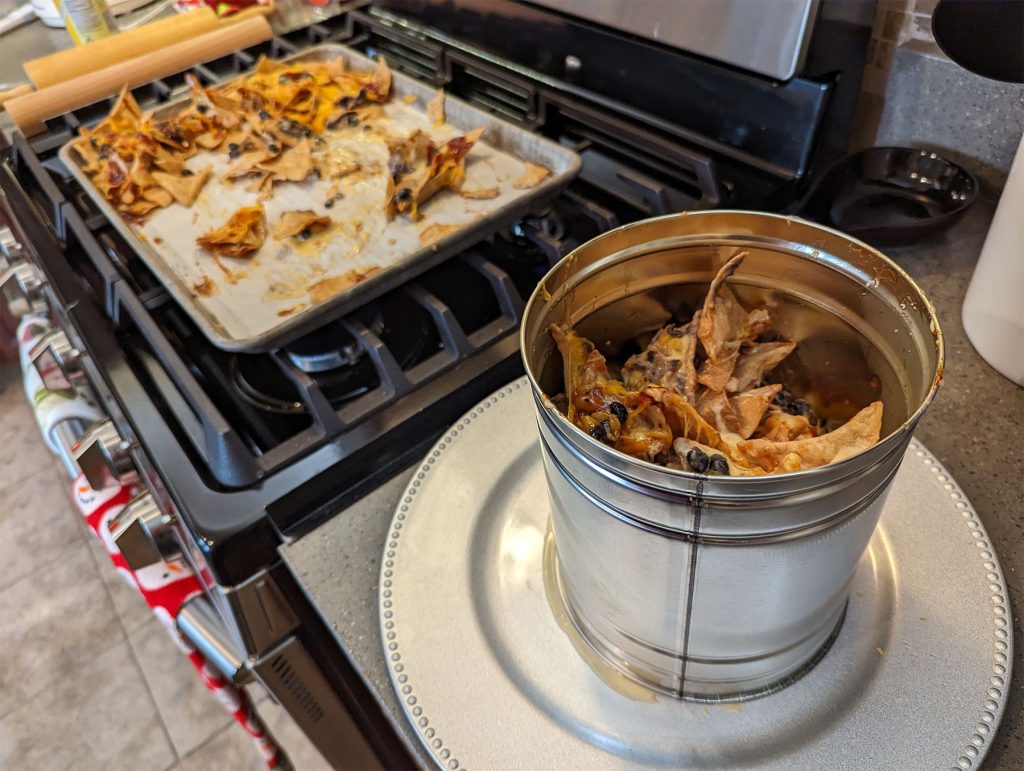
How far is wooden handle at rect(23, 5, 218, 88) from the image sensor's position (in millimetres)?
926

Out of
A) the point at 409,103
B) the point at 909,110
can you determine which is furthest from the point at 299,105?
the point at 909,110

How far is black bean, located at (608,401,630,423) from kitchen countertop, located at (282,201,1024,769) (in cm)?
19

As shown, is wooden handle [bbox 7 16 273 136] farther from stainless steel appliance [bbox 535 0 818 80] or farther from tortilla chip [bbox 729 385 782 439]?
tortilla chip [bbox 729 385 782 439]

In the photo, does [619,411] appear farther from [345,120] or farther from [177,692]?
[177,692]

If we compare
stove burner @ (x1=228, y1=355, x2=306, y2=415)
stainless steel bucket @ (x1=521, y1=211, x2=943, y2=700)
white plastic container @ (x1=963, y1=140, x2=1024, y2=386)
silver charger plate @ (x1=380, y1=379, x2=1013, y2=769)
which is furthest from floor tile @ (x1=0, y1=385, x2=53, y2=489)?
white plastic container @ (x1=963, y1=140, x2=1024, y2=386)

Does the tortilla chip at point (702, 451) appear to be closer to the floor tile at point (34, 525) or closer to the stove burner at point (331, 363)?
the stove burner at point (331, 363)

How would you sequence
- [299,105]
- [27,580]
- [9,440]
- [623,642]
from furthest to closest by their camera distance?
[9,440] < [27,580] < [299,105] < [623,642]

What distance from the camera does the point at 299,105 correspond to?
86 cm

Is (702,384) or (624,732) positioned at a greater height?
(702,384)

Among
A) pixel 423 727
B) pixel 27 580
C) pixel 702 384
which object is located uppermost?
pixel 702 384

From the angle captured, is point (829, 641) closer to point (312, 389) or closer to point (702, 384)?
point (702, 384)

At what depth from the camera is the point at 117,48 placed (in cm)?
96

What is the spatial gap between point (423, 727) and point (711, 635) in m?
0.15

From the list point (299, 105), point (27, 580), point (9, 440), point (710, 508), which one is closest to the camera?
point (710, 508)
